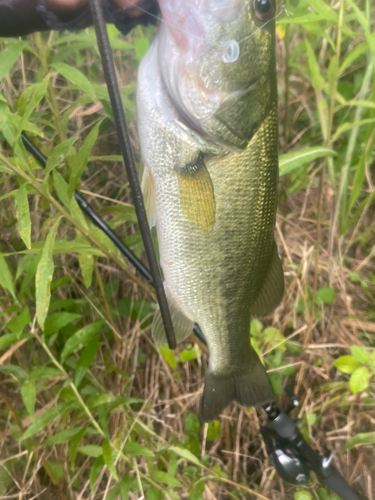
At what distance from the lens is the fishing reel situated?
1.21 metres

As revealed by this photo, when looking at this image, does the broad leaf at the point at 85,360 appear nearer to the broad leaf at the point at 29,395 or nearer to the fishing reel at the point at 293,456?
the broad leaf at the point at 29,395

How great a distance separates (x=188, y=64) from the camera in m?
0.71

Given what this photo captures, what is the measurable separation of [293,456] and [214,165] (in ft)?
3.65

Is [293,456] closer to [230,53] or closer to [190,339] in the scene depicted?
[190,339]

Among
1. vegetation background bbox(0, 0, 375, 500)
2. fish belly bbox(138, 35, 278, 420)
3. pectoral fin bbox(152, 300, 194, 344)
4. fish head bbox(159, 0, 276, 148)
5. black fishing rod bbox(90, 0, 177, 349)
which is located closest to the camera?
black fishing rod bbox(90, 0, 177, 349)

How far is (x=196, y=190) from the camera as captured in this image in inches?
31.8

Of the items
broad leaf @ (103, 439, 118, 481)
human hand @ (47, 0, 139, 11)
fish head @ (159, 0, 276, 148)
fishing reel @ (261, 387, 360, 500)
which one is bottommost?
fishing reel @ (261, 387, 360, 500)

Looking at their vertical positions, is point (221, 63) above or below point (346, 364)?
above

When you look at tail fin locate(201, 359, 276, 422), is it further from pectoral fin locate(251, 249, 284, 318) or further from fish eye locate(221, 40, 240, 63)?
fish eye locate(221, 40, 240, 63)

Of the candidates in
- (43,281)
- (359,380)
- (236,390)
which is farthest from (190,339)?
(43,281)

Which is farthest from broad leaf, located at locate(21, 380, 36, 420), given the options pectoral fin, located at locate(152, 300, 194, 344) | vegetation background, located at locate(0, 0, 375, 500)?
pectoral fin, located at locate(152, 300, 194, 344)

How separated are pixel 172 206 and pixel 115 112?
28cm

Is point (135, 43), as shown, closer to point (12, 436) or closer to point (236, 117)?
point (236, 117)

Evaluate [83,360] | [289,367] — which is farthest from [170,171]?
[289,367]
